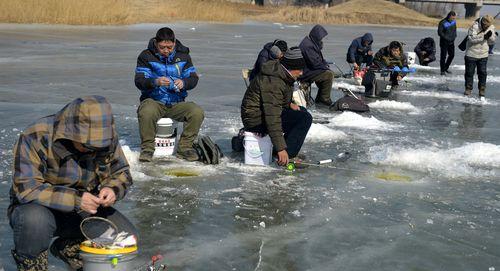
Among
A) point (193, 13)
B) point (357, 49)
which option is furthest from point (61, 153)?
point (193, 13)

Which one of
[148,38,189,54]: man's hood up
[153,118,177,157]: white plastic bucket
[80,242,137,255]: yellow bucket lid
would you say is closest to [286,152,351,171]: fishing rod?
[153,118,177,157]: white plastic bucket

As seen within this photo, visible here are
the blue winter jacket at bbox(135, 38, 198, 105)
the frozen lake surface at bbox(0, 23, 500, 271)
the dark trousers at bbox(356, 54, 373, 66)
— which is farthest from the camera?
the dark trousers at bbox(356, 54, 373, 66)

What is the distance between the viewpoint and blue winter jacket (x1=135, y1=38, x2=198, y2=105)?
737cm

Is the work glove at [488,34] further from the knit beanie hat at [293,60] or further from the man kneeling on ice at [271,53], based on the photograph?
the knit beanie hat at [293,60]

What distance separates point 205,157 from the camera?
731 centimetres

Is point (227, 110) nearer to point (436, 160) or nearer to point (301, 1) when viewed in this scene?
point (436, 160)

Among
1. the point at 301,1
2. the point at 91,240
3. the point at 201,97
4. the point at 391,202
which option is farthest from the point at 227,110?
the point at 301,1

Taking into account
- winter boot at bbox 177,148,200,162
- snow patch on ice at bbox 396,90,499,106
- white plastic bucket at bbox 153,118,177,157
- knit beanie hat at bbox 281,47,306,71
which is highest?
knit beanie hat at bbox 281,47,306,71

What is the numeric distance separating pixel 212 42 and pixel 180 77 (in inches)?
760

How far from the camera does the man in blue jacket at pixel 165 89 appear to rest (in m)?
7.27

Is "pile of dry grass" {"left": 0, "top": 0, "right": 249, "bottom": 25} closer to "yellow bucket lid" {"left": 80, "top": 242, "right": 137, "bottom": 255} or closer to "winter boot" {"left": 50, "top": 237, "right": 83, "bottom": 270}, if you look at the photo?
"winter boot" {"left": 50, "top": 237, "right": 83, "bottom": 270}

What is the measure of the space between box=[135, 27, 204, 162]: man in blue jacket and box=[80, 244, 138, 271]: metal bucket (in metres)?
3.74

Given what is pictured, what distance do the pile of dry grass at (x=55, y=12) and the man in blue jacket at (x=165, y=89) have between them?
24023mm

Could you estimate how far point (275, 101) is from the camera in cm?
692
